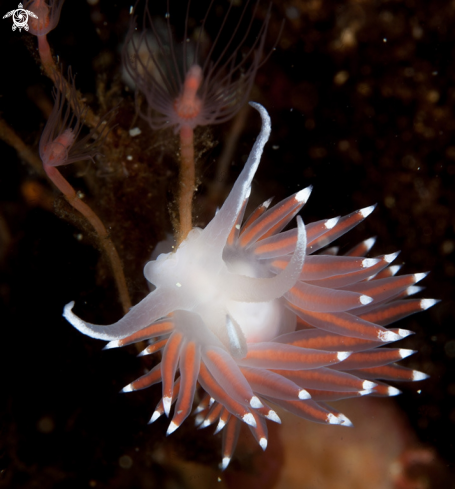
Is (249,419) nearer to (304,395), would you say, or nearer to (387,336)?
(304,395)

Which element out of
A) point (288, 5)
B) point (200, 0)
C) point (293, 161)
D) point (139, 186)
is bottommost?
point (139, 186)

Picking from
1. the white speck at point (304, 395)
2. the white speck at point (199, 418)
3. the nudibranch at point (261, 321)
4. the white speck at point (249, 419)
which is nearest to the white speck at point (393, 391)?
the nudibranch at point (261, 321)

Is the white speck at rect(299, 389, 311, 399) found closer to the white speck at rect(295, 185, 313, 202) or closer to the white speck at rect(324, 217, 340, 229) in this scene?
the white speck at rect(324, 217, 340, 229)

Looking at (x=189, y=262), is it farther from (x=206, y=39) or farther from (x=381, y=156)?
(x=381, y=156)

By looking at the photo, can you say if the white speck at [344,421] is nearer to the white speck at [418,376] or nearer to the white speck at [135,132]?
the white speck at [418,376]

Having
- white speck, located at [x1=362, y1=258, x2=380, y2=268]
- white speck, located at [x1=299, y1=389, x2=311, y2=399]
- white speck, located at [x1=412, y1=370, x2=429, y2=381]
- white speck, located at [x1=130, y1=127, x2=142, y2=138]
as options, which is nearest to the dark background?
white speck, located at [x1=130, y1=127, x2=142, y2=138]

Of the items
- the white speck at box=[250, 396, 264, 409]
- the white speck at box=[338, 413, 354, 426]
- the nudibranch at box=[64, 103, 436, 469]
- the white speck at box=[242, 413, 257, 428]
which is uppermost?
the nudibranch at box=[64, 103, 436, 469]

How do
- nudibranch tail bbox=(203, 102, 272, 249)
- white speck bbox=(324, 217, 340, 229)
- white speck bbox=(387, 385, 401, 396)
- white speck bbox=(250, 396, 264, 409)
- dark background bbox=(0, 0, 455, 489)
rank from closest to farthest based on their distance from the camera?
nudibranch tail bbox=(203, 102, 272, 249) → white speck bbox=(250, 396, 264, 409) → white speck bbox=(324, 217, 340, 229) → white speck bbox=(387, 385, 401, 396) → dark background bbox=(0, 0, 455, 489)

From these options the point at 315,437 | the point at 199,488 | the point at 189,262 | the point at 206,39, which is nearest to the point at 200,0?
the point at 206,39
